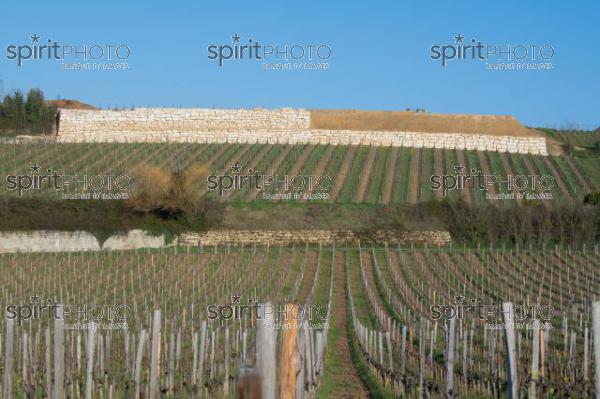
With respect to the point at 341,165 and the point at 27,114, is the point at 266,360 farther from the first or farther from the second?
the point at 27,114

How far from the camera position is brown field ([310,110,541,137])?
67375 millimetres

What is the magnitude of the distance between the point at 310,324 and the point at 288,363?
12153mm

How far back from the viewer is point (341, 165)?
57562mm

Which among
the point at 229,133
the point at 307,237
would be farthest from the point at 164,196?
the point at 229,133

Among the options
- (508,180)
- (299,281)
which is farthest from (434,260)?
(508,180)

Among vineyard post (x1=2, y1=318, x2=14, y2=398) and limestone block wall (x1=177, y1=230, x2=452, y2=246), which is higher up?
limestone block wall (x1=177, y1=230, x2=452, y2=246)

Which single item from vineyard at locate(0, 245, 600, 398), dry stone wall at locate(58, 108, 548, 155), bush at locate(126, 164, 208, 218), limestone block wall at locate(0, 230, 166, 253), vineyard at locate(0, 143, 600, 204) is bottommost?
vineyard at locate(0, 245, 600, 398)

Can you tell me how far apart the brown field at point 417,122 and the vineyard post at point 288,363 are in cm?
5890

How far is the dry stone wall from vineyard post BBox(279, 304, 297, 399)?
57.0 meters

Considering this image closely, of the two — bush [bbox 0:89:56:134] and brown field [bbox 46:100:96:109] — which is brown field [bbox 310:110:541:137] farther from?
brown field [bbox 46:100:96:109]

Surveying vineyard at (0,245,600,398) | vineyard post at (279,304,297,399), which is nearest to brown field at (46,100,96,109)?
vineyard at (0,245,600,398)

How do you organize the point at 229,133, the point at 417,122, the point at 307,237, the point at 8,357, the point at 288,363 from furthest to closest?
the point at 417,122, the point at 229,133, the point at 307,237, the point at 8,357, the point at 288,363

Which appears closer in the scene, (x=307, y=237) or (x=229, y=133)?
(x=307, y=237)

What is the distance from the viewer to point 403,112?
2815 inches
